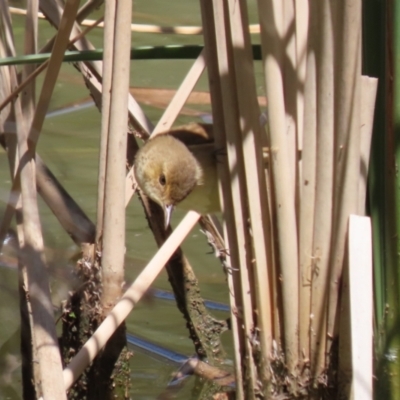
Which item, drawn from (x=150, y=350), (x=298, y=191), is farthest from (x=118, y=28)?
(x=150, y=350)

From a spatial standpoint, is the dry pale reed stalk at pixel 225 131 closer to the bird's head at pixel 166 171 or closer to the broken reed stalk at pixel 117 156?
the broken reed stalk at pixel 117 156

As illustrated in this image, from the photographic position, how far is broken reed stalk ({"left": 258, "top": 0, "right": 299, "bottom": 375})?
1.59 m

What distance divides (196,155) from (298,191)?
2.86 feet

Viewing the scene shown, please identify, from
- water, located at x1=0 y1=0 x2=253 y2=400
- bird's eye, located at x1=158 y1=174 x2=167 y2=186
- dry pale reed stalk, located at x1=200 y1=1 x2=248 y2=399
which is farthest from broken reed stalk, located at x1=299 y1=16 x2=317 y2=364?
water, located at x1=0 y1=0 x2=253 y2=400

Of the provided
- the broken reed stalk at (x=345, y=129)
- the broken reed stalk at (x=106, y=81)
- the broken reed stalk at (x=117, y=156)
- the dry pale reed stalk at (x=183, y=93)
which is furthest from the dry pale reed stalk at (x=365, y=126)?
the dry pale reed stalk at (x=183, y=93)

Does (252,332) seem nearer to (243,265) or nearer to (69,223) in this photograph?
(243,265)

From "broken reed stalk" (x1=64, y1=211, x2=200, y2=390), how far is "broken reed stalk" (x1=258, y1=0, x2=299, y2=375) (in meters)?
0.52

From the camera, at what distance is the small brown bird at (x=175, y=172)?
2.48 m

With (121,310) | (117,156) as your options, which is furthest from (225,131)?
(121,310)

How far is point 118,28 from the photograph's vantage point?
203 cm

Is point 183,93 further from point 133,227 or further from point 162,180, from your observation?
point 133,227

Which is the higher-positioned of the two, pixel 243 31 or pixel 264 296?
pixel 243 31

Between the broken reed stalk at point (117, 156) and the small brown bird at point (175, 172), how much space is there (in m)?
0.33

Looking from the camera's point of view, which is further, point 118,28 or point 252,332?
point 118,28
